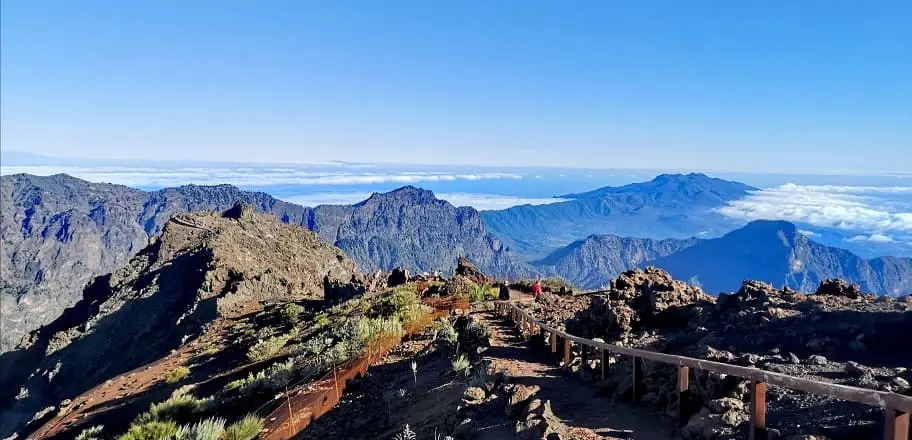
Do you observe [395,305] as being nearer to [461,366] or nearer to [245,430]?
[461,366]

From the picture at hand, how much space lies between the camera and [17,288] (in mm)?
191250

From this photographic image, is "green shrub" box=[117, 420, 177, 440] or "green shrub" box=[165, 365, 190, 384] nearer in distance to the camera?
"green shrub" box=[117, 420, 177, 440]

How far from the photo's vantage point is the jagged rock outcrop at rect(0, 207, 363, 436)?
112 ft

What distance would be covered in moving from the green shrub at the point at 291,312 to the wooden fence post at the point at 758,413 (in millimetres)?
22134

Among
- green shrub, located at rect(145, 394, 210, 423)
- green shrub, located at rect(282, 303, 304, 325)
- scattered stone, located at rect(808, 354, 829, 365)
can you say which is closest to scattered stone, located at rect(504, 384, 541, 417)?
→ scattered stone, located at rect(808, 354, 829, 365)

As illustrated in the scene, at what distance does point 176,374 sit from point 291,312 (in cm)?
716

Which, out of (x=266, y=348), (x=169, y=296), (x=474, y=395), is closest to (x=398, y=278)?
(x=266, y=348)

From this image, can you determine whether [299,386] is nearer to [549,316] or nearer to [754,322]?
[549,316]

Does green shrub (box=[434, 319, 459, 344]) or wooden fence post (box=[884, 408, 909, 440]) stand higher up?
wooden fence post (box=[884, 408, 909, 440])

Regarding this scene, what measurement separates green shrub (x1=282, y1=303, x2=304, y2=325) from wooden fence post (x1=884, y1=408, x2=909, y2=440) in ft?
76.9

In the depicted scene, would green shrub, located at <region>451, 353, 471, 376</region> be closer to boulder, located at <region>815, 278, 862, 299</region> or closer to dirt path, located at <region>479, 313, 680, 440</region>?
dirt path, located at <region>479, 313, 680, 440</region>

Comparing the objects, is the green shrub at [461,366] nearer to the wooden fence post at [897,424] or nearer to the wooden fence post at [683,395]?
the wooden fence post at [683,395]

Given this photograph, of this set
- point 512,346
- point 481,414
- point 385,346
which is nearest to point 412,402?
point 481,414

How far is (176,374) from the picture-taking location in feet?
66.5
